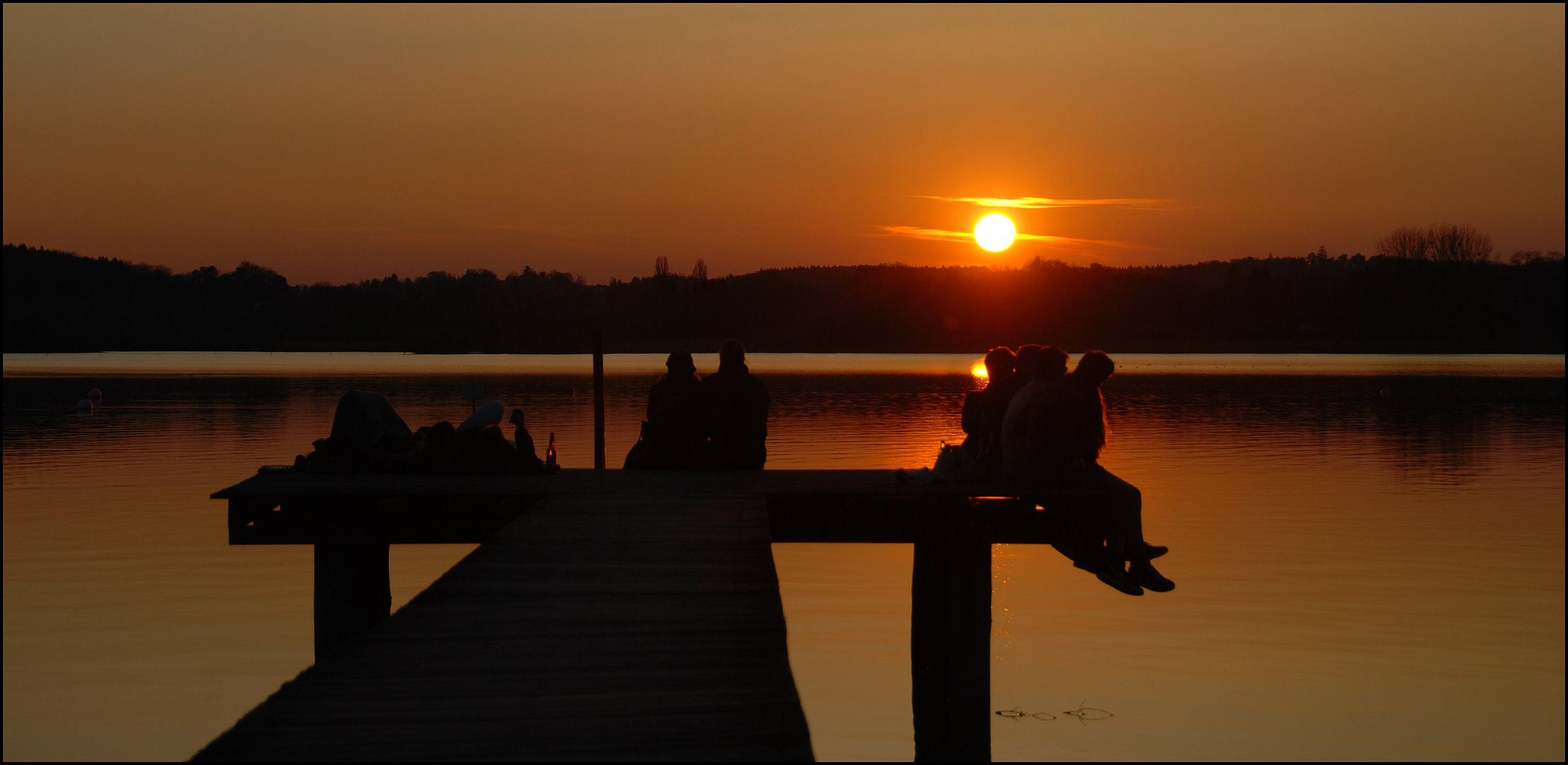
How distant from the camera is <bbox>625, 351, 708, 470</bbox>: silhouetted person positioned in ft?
41.4

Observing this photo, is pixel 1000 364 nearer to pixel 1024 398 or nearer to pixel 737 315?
pixel 1024 398

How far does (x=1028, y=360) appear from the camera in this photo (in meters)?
11.2

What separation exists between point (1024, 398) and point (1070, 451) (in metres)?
0.69

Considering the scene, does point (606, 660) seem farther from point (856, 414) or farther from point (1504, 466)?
point (856, 414)

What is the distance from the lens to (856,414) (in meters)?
47.9

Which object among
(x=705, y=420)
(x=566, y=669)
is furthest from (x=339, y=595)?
(x=566, y=669)

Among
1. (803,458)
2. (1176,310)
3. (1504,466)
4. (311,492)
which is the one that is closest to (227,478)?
(803,458)

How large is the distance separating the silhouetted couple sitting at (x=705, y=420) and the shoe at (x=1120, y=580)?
143 inches

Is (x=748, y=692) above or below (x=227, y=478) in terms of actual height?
above

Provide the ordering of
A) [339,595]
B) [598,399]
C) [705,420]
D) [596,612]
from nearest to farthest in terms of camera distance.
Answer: [596,612] → [339,595] → [705,420] → [598,399]

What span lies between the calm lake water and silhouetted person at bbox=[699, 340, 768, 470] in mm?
2512

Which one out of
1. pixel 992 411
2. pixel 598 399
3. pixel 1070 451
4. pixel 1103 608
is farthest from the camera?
pixel 598 399

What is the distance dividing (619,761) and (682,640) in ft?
5.30

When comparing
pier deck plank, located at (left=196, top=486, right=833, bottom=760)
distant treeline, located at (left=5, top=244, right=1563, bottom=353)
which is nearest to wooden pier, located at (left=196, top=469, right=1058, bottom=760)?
pier deck plank, located at (left=196, top=486, right=833, bottom=760)
